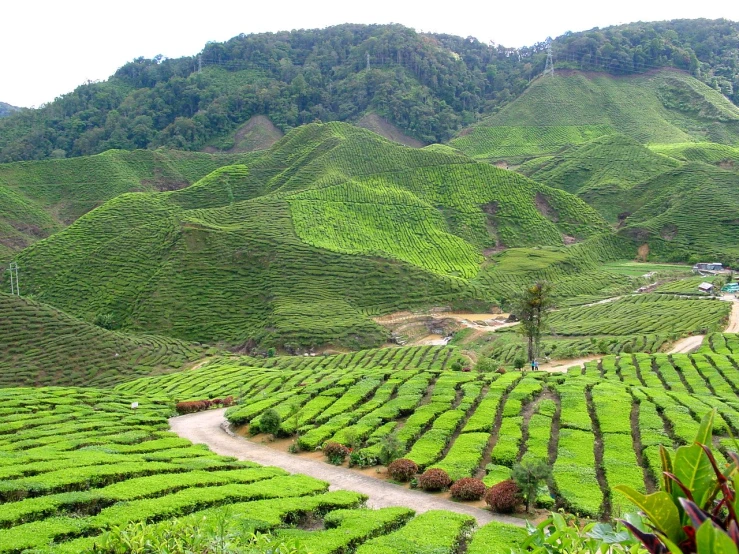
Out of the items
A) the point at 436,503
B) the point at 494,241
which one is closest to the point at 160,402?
the point at 436,503

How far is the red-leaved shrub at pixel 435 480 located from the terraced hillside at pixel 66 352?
128 feet

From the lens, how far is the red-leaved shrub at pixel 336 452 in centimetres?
2066

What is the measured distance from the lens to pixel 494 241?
98.4 meters

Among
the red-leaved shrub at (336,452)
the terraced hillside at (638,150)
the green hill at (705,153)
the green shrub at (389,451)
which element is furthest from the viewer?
the green hill at (705,153)

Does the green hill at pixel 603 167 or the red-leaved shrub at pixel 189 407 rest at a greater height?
the green hill at pixel 603 167

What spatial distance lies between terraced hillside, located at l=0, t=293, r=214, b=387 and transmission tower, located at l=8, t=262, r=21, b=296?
25.3m

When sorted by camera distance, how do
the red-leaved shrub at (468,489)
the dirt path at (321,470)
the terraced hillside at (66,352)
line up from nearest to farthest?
the dirt path at (321,470) < the red-leaved shrub at (468,489) < the terraced hillside at (66,352)

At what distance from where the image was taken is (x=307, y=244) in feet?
274

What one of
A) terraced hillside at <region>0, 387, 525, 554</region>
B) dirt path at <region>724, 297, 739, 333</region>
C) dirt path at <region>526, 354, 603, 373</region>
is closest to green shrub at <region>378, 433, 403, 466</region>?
terraced hillside at <region>0, 387, 525, 554</region>

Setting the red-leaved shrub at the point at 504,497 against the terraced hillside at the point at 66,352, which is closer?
the red-leaved shrub at the point at 504,497

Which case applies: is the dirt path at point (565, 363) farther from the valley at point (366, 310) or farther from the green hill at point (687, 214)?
the green hill at point (687, 214)

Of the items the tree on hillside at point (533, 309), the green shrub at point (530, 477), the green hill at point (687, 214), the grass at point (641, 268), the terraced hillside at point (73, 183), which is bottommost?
the green shrub at point (530, 477)

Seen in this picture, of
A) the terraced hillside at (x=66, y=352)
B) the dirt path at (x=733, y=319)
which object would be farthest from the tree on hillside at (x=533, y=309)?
the terraced hillside at (x=66, y=352)

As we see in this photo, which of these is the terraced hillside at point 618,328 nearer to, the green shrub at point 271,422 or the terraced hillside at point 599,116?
the green shrub at point 271,422
